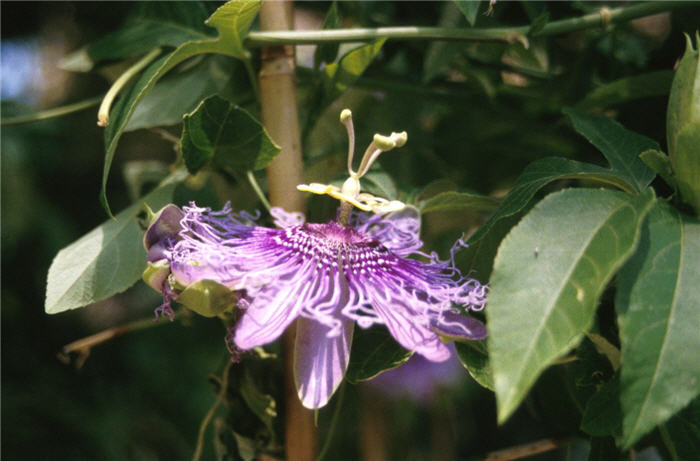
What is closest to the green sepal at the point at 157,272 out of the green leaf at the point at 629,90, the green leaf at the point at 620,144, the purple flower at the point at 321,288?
the purple flower at the point at 321,288

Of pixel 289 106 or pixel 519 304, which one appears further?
pixel 289 106

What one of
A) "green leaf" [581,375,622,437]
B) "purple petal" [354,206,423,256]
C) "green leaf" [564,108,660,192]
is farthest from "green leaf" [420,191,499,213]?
"green leaf" [581,375,622,437]

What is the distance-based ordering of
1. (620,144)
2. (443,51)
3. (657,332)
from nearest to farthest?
(657,332) < (620,144) < (443,51)

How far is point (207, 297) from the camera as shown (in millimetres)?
585

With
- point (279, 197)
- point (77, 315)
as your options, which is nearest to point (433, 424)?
point (279, 197)

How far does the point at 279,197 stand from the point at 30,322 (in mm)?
990

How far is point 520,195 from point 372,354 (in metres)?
0.21

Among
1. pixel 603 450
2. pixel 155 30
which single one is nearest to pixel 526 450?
pixel 603 450

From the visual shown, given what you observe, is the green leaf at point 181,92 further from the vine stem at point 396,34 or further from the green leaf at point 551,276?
the green leaf at point 551,276

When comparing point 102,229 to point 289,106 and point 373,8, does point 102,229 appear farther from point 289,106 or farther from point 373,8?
point 373,8

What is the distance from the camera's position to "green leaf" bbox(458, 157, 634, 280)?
65 centimetres

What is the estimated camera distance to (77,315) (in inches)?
64.2

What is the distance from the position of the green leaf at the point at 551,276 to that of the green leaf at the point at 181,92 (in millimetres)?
490

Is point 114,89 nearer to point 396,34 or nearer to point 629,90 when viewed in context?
point 396,34
